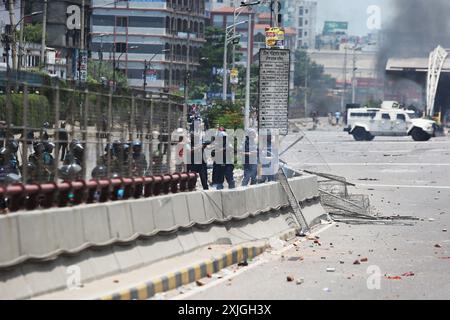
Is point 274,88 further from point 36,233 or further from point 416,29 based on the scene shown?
point 416,29

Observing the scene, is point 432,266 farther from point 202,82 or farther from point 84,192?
point 202,82

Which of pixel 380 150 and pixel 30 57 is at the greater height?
pixel 30 57

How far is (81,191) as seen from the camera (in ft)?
46.2

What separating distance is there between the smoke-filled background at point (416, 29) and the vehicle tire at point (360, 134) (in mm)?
49460

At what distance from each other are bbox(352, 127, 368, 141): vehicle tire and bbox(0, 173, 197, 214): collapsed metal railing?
61.2 m

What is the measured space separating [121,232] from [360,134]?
215 ft

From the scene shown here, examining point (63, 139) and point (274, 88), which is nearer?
point (63, 139)

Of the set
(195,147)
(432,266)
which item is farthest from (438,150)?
(432,266)

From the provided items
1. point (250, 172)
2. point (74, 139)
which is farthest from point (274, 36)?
point (74, 139)

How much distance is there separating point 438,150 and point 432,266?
153 ft

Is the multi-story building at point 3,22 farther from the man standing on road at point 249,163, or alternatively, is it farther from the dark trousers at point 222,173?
the dark trousers at point 222,173

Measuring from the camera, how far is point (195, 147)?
2925 cm

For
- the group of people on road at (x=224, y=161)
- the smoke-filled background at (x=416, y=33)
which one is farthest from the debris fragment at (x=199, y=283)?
the smoke-filled background at (x=416, y=33)

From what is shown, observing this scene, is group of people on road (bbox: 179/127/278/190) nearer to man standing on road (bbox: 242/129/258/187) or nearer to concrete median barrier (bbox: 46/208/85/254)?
man standing on road (bbox: 242/129/258/187)
